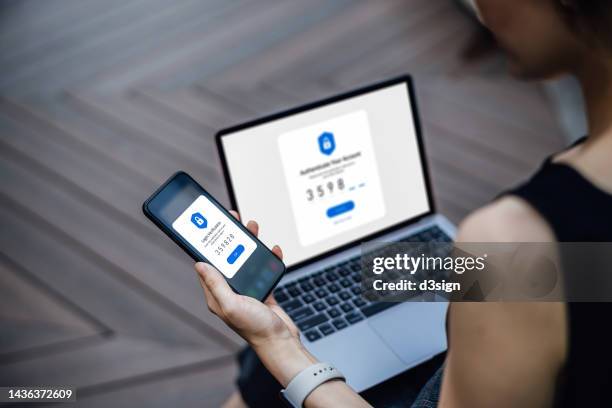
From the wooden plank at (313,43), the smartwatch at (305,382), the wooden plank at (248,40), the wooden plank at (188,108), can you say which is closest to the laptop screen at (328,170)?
the smartwatch at (305,382)

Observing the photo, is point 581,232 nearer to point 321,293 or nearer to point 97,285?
point 321,293

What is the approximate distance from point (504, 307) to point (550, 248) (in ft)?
0.22

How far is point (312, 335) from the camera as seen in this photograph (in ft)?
3.41

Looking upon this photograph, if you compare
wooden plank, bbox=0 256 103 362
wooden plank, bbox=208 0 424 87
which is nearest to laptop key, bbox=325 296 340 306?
wooden plank, bbox=0 256 103 362

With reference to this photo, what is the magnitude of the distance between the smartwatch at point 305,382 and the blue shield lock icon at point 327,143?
451 millimetres

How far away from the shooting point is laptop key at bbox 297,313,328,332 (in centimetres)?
105

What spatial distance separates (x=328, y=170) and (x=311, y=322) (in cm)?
28

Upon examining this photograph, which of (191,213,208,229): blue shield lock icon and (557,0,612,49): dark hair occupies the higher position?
(557,0,612,49): dark hair

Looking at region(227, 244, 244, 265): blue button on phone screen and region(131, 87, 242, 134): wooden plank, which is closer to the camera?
region(227, 244, 244, 265): blue button on phone screen

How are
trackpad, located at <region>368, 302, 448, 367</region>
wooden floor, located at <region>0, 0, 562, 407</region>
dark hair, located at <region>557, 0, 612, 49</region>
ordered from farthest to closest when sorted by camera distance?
wooden floor, located at <region>0, 0, 562, 407</region> < trackpad, located at <region>368, 302, 448, 367</region> < dark hair, located at <region>557, 0, 612, 49</region>

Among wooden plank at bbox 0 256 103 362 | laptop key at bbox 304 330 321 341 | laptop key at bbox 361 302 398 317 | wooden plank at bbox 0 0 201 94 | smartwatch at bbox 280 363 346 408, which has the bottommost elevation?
wooden plank at bbox 0 256 103 362

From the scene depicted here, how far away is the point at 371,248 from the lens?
1.20 meters

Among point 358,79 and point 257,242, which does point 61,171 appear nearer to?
point 358,79

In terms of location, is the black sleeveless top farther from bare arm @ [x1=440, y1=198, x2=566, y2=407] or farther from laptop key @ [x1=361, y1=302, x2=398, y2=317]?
laptop key @ [x1=361, y1=302, x2=398, y2=317]
